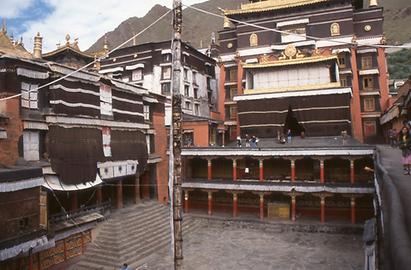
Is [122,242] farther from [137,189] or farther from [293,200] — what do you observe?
[293,200]

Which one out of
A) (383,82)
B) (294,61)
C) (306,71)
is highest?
(294,61)

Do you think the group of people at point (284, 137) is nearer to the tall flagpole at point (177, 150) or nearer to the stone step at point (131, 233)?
the stone step at point (131, 233)

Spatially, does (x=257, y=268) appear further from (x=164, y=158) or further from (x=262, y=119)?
(x=262, y=119)

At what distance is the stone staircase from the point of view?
21.2 metres

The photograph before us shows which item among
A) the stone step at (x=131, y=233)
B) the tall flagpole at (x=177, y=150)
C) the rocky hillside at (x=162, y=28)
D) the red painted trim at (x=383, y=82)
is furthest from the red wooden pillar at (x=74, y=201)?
the rocky hillside at (x=162, y=28)

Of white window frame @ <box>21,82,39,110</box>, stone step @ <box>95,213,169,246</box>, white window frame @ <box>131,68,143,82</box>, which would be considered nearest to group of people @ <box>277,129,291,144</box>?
stone step @ <box>95,213,169,246</box>

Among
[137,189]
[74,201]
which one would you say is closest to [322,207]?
[137,189]

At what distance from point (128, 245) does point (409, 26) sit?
124 meters

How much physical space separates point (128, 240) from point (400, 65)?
79.1 metres

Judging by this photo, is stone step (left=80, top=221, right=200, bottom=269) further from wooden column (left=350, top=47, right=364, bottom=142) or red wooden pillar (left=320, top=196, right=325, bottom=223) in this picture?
wooden column (left=350, top=47, right=364, bottom=142)

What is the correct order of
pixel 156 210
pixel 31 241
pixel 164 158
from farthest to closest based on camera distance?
pixel 164 158 < pixel 156 210 < pixel 31 241

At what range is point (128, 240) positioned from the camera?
23.0 m

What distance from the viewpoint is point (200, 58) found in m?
50.0

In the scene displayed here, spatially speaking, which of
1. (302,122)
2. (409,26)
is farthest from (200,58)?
(409,26)
